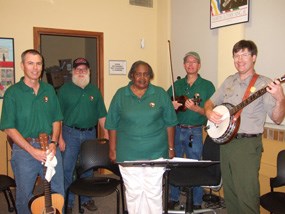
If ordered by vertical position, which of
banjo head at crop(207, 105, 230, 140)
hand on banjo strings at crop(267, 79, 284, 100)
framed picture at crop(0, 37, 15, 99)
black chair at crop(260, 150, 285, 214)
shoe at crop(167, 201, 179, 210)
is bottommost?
shoe at crop(167, 201, 179, 210)

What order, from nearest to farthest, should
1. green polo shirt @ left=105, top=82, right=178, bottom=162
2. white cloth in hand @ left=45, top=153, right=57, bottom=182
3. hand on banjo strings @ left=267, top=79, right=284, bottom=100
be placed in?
hand on banjo strings @ left=267, top=79, right=284, bottom=100, white cloth in hand @ left=45, top=153, right=57, bottom=182, green polo shirt @ left=105, top=82, right=178, bottom=162

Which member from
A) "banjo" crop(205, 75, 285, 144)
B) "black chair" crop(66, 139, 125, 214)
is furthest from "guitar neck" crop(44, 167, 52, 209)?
"banjo" crop(205, 75, 285, 144)

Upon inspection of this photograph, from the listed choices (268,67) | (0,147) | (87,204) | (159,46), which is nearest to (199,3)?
(159,46)

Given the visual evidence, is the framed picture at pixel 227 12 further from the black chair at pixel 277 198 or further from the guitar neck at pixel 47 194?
the guitar neck at pixel 47 194

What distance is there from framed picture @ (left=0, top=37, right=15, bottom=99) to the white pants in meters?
2.40

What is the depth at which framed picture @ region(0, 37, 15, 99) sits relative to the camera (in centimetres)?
395

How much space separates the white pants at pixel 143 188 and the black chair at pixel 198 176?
1.15 feet

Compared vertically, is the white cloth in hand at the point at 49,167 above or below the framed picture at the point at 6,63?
below

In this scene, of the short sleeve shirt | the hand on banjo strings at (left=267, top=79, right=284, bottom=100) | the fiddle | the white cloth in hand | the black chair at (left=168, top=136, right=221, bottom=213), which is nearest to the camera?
the hand on banjo strings at (left=267, top=79, right=284, bottom=100)

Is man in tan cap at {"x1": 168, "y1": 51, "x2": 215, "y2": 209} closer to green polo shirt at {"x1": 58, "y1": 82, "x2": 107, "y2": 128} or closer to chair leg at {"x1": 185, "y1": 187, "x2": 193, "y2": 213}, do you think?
chair leg at {"x1": 185, "y1": 187, "x2": 193, "y2": 213}

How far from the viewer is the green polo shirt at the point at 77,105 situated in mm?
3348

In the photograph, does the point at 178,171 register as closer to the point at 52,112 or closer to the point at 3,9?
the point at 52,112

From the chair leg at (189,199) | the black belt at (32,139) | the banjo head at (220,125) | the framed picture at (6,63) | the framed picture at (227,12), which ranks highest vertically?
the framed picture at (227,12)

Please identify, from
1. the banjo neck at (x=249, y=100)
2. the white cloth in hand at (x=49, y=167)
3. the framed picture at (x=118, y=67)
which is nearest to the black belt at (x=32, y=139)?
the white cloth in hand at (x=49, y=167)
